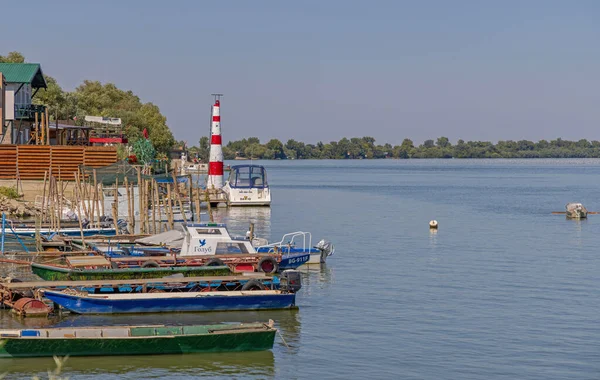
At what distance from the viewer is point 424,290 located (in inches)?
1458

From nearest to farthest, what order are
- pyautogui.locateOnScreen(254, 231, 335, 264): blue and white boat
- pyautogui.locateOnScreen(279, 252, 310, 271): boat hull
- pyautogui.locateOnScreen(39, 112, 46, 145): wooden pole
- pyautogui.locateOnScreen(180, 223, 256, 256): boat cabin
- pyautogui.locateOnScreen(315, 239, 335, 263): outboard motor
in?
pyautogui.locateOnScreen(180, 223, 256, 256): boat cabin < pyautogui.locateOnScreen(279, 252, 310, 271): boat hull < pyautogui.locateOnScreen(254, 231, 335, 264): blue and white boat < pyautogui.locateOnScreen(315, 239, 335, 263): outboard motor < pyautogui.locateOnScreen(39, 112, 46, 145): wooden pole

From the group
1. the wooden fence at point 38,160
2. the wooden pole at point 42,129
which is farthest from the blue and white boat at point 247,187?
the wooden pole at point 42,129

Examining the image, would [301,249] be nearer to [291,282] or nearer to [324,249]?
[324,249]

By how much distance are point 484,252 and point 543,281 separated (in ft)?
35.4

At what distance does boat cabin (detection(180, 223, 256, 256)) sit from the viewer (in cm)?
3659

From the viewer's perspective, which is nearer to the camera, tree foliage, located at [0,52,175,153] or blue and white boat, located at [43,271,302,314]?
blue and white boat, located at [43,271,302,314]

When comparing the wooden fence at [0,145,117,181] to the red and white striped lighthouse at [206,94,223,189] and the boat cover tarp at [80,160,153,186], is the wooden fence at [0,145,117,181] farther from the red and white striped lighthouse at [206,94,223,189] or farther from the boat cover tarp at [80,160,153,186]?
the red and white striped lighthouse at [206,94,223,189]

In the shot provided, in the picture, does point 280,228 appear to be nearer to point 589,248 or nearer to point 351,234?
point 351,234

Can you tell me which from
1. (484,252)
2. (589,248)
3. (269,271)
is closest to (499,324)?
(269,271)

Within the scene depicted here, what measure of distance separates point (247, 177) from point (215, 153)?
5180 millimetres

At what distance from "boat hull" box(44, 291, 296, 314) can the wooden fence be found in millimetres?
39244

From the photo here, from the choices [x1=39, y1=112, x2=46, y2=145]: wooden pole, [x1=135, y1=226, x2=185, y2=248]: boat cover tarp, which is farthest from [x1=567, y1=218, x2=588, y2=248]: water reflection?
[x1=39, y1=112, x2=46, y2=145]: wooden pole

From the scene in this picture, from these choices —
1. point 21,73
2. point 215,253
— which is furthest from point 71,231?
point 21,73

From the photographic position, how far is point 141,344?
2467 centimetres
